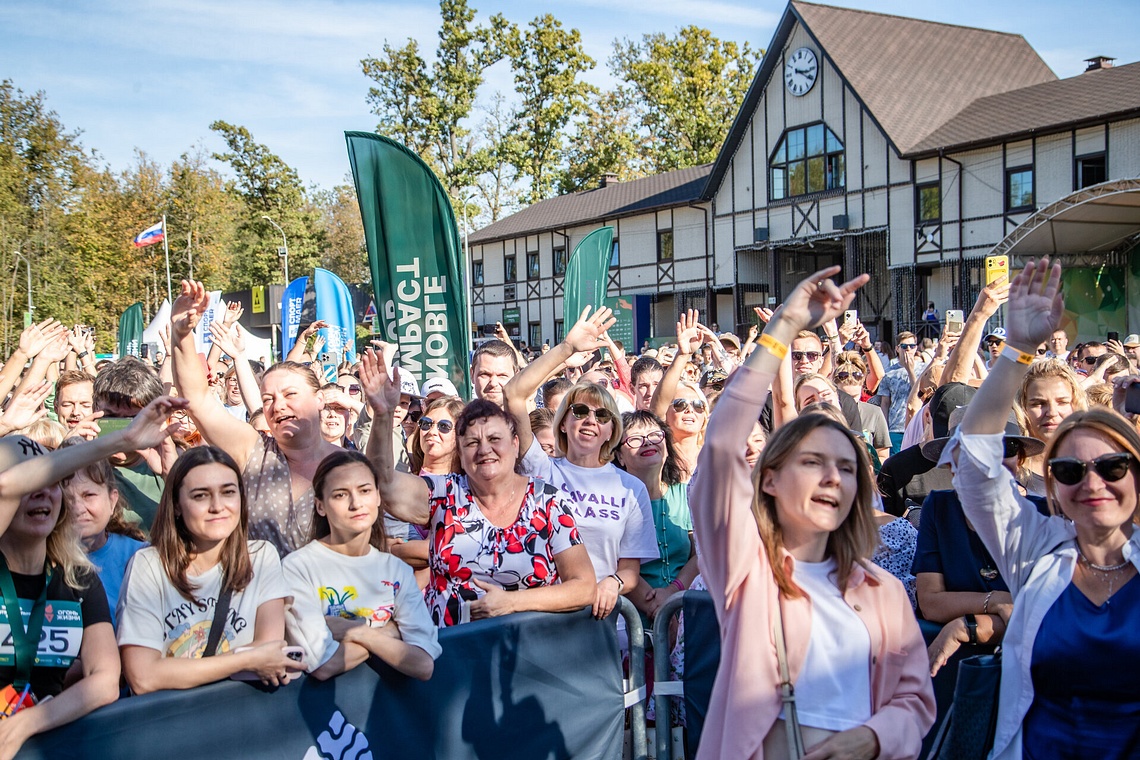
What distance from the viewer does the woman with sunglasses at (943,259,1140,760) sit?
2.67 meters

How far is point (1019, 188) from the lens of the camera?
23219 mm

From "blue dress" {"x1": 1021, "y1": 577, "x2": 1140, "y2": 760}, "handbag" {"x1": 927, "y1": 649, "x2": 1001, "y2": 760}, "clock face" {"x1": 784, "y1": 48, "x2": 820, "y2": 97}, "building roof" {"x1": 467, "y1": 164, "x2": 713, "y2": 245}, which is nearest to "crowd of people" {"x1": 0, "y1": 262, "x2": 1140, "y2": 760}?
"blue dress" {"x1": 1021, "y1": 577, "x2": 1140, "y2": 760}

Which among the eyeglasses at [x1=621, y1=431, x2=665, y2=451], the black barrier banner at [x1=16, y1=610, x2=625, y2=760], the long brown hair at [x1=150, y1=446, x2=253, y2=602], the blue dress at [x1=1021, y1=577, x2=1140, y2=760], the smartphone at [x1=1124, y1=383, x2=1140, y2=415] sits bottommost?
the black barrier banner at [x1=16, y1=610, x2=625, y2=760]

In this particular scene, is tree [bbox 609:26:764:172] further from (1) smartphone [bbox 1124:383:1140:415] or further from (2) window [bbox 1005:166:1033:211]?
(1) smartphone [bbox 1124:383:1140:415]

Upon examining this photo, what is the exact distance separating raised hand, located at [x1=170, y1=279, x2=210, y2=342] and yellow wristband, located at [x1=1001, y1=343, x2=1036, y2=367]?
10.1 feet

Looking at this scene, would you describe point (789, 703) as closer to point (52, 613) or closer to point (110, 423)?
point (52, 613)

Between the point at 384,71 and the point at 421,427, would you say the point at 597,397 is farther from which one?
the point at 384,71

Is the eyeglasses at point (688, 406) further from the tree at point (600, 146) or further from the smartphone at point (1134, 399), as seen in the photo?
the tree at point (600, 146)

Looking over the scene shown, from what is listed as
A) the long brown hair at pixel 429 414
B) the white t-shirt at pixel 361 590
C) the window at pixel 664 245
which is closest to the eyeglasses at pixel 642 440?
the long brown hair at pixel 429 414

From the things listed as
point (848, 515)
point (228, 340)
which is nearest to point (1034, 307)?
point (848, 515)

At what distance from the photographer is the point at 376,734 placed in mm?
3492

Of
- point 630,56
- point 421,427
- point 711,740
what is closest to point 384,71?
point 630,56

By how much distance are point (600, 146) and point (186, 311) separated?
42.6 metres

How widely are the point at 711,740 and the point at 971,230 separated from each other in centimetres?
2388
